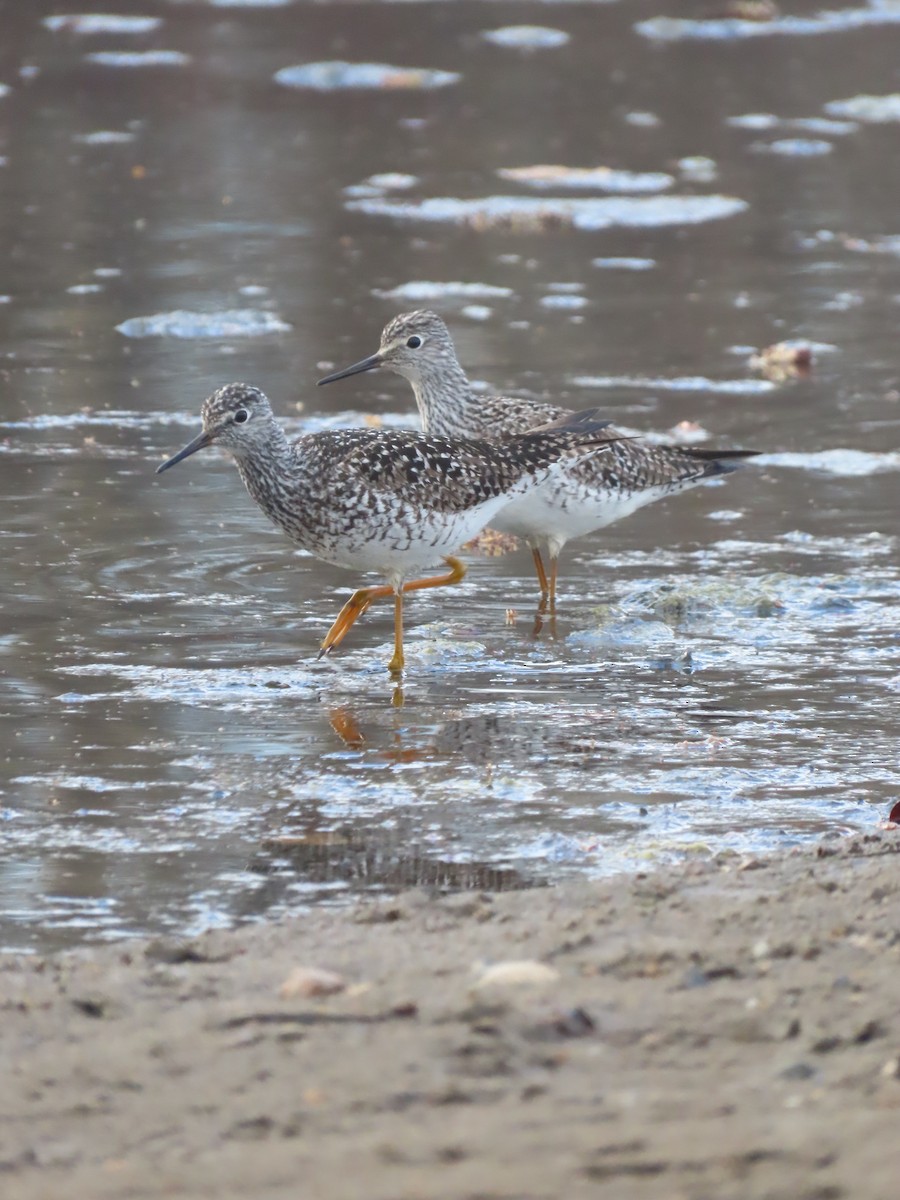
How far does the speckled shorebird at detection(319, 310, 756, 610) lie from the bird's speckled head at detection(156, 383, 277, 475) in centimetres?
126

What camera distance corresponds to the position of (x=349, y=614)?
24.5 feet

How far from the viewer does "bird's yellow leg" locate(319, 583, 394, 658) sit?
24.4 feet

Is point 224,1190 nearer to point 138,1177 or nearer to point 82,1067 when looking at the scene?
point 138,1177

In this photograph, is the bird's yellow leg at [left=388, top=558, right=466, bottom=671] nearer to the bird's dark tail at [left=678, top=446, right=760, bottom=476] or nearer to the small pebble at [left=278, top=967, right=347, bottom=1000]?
the bird's dark tail at [left=678, top=446, right=760, bottom=476]

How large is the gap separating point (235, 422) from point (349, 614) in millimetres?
881

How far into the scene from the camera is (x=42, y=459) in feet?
32.6

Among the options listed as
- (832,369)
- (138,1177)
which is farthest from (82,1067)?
(832,369)

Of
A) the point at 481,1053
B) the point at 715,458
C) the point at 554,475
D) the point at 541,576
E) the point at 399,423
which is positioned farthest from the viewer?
the point at 399,423

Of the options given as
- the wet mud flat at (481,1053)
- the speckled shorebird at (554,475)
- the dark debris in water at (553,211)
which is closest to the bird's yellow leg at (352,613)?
the speckled shorebird at (554,475)

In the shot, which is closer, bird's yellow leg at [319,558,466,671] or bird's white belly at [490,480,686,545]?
bird's yellow leg at [319,558,466,671]

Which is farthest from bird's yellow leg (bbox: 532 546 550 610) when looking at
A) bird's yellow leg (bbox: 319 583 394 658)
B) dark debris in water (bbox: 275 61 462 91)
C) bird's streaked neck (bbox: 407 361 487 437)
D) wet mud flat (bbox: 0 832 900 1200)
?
dark debris in water (bbox: 275 61 462 91)

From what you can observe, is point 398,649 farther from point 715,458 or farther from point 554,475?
point 715,458

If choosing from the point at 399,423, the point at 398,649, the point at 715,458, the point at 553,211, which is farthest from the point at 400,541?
the point at 553,211

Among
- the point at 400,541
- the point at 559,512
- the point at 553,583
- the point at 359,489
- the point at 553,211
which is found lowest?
the point at 553,583
